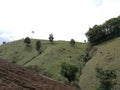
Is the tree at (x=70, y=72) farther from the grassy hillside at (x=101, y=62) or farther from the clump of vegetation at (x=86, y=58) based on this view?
the clump of vegetation at (x=86, y=58)

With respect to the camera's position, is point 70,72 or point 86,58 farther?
point 86,58

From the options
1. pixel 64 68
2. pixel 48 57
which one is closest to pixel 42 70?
pixel 48 57

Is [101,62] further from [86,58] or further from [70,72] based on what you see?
[70,72]

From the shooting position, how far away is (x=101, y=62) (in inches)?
6467

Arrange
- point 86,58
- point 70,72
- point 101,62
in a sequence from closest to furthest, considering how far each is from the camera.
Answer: point 70,72 < point 101,62 < point 86,58

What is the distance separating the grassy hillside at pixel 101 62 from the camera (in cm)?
14525

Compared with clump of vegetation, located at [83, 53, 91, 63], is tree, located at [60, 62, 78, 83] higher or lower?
lower

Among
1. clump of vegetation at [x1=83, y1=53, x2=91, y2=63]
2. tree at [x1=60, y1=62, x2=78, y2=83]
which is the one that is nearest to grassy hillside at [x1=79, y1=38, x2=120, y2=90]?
clump of vegetation at [x1=83, y1=53, x2=91, y2=63]

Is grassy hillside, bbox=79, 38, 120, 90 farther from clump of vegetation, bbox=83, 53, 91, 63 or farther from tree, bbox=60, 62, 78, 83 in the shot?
tree, bbox=60, 62, 78, 83

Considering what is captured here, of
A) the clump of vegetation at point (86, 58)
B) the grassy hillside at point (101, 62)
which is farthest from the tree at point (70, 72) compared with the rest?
the clump of vegetation at point (86, 58)

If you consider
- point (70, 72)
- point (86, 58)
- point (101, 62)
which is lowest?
point (70, 72)

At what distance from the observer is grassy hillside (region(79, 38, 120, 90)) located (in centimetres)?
14525

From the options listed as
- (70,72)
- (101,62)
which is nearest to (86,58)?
(101,62)

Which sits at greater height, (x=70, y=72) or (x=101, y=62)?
(x=101, y=62)
